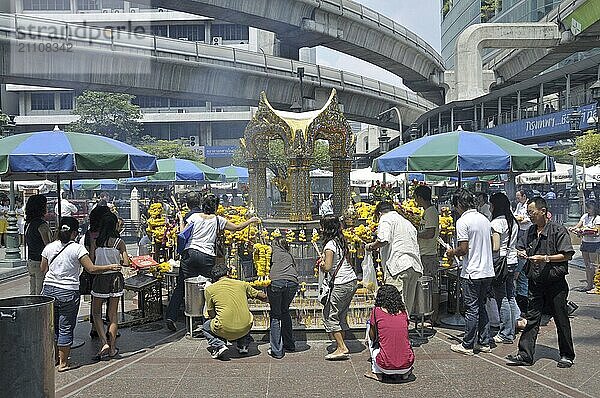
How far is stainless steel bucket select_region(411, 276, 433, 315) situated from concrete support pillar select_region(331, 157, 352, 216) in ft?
15.1

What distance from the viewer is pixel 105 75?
68.3ft

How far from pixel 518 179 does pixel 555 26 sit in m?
10.6

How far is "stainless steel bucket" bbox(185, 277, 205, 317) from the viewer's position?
26.6 ft

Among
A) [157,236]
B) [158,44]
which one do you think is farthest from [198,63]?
[157,236]

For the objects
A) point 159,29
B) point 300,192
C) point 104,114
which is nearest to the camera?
point 300,192

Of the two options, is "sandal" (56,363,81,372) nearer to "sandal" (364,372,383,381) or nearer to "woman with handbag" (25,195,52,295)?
"woman with handbag" (25,195,52,295)

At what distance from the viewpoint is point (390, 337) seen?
635 centimetres

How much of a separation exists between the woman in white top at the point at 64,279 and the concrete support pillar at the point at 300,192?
218 inches

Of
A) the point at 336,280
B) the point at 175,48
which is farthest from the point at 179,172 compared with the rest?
the point at 336,280

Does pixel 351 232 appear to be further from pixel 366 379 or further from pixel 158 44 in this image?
pixel 158 44

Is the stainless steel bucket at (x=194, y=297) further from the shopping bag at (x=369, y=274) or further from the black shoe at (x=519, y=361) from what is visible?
the black shoe at (x=519, y=361)

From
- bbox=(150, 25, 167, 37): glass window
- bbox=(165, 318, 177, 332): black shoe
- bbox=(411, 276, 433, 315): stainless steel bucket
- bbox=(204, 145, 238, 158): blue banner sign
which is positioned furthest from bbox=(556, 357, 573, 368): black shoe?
bbox=(150, 25, 167, 37): glass window

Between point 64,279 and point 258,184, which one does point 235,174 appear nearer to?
point 258,184

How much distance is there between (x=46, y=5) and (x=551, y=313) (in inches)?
2739
